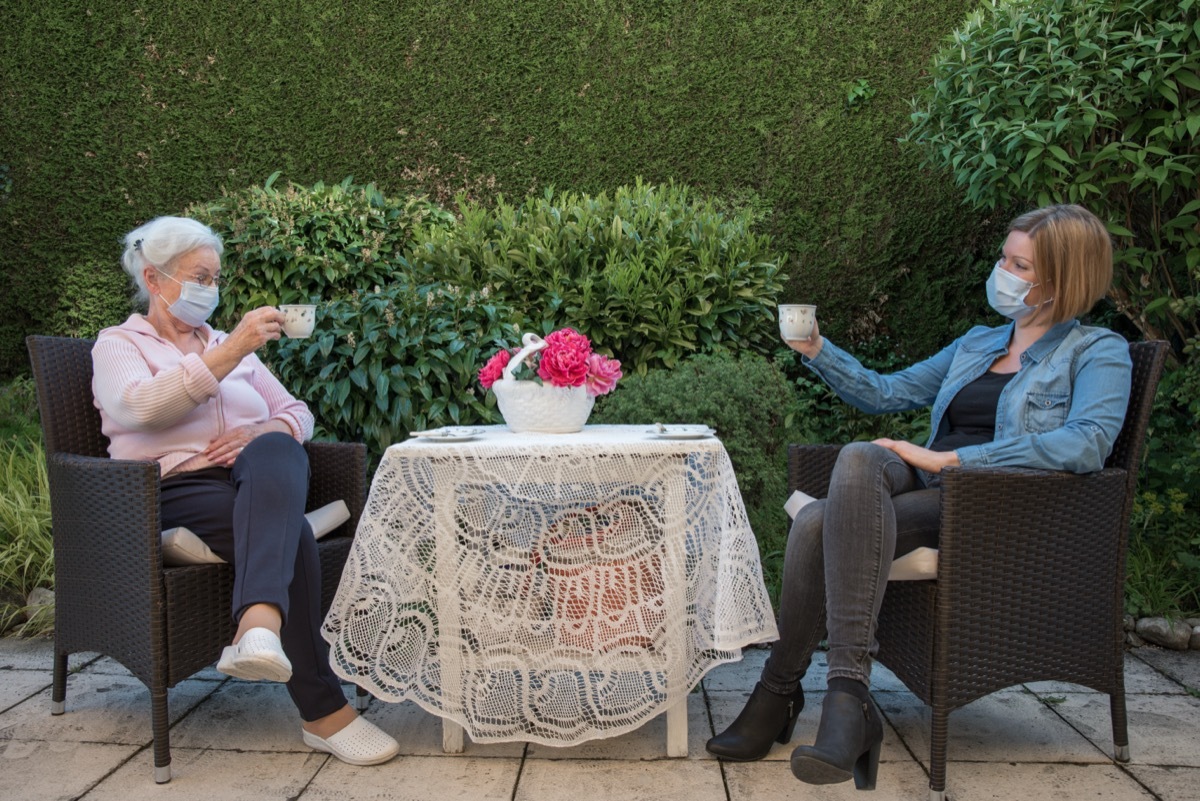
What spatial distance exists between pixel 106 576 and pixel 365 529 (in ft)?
2.18

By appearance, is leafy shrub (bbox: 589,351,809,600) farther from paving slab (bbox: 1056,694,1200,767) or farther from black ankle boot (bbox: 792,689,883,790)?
black ankle boot (bbox: 792,689,883,790)

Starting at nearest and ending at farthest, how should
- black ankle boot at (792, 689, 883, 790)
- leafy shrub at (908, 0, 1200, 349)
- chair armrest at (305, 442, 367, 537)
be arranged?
black ankle boot at (792, 689, 883, 790) < chair armrest at (305, 442, 367, 537) < leafy shrub at (908, 0, 1200, 349)

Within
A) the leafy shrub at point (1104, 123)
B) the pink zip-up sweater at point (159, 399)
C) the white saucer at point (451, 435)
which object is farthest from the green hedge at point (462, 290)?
the leafy shrub at point (1104, 123)

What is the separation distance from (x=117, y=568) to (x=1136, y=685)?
2.85 metres

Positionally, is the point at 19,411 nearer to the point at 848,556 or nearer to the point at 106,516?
the point at 106,516

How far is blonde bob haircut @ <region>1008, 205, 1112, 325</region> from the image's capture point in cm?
238

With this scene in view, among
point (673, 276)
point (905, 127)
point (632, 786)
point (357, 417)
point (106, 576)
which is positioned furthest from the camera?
point (905, 127)

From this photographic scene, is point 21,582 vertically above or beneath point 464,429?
beneath

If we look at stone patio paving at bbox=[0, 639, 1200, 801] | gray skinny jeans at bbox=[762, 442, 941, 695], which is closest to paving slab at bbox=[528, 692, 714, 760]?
stone patio paving at bbox=[0, 639, 1200, 801]

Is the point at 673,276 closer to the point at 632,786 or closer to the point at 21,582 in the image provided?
the point at 632,786

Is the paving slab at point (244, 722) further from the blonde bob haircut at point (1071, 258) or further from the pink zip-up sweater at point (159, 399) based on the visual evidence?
the blonde bob haircut at point (1071, 258)

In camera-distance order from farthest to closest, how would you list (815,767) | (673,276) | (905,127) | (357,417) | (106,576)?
1. (905,127)
2. (673,276)
3. (357,417)
4. (106,576)
5. (815,767)

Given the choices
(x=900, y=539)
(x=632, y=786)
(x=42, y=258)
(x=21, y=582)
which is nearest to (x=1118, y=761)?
(x=900, y=539)

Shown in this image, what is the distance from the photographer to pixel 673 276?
13.1ft
